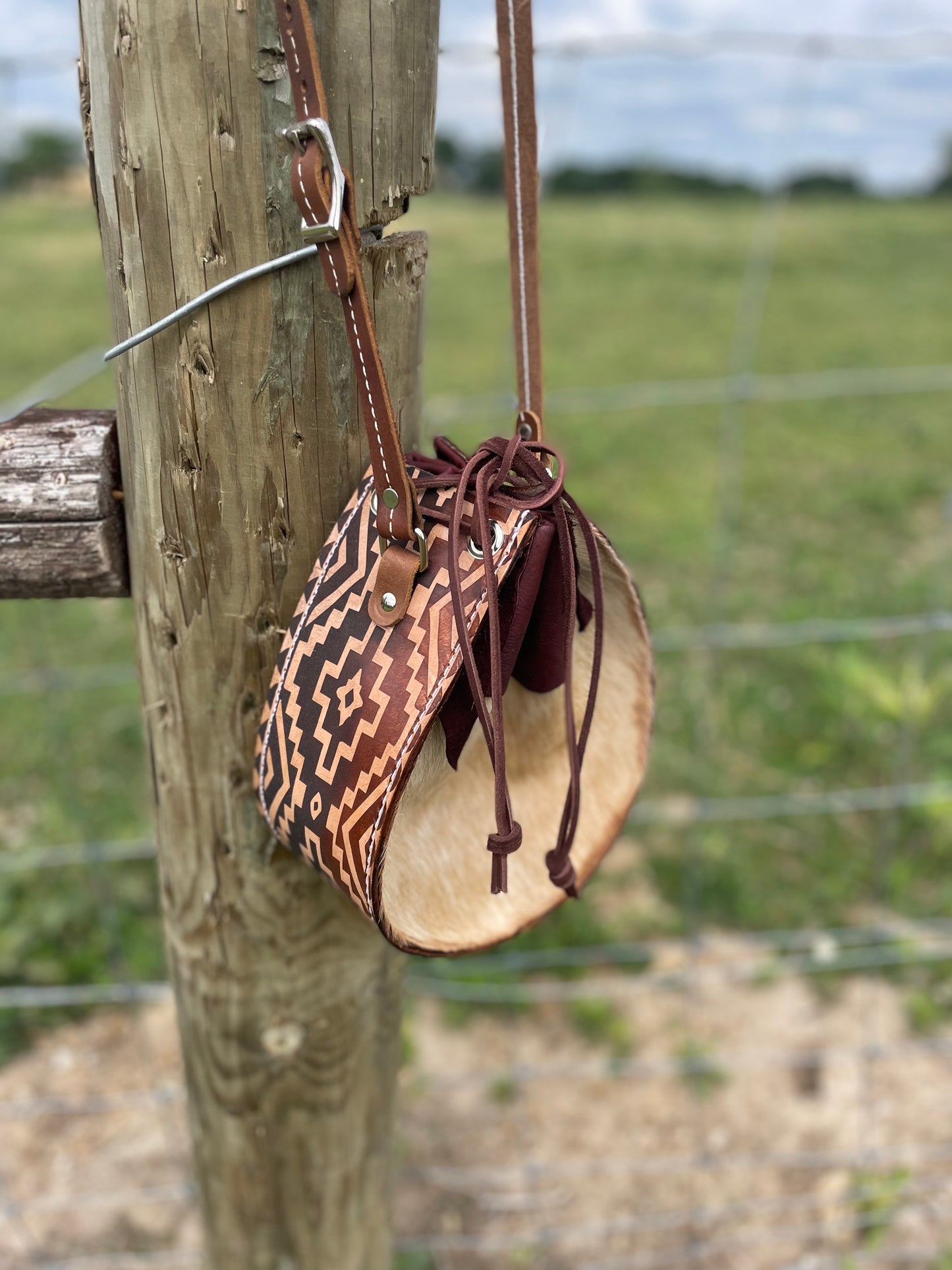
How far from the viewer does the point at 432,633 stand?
90 cm

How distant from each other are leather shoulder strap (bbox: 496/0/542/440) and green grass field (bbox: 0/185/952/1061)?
4.61 feet

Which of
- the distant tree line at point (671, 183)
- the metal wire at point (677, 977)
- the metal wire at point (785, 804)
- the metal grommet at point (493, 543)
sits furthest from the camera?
the distant tree line at point (671, 183)

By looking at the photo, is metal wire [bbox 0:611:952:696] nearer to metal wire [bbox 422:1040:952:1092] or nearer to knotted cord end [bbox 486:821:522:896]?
metal wire [bbox 422:1040:952:1092]

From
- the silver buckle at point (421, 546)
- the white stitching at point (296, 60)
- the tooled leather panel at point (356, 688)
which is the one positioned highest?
the white stitching at point (296, 60)

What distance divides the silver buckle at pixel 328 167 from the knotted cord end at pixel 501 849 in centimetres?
51

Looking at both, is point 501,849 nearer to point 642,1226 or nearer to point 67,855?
point 642,1226

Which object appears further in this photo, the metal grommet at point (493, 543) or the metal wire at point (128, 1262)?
the metal wire at point (128, 1262)

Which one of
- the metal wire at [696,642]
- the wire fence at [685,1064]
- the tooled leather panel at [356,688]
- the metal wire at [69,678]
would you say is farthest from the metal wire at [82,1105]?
the tooled leather panel at [356,688]

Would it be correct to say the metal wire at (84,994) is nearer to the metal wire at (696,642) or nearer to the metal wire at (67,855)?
the metal wire at (67,855)

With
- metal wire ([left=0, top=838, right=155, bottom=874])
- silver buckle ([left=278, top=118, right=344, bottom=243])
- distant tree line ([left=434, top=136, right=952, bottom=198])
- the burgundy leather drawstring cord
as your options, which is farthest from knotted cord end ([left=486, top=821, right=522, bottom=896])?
distant tree line ([left=434, top=136, right=952, bottom=198])

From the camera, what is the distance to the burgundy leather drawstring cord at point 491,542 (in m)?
0.87

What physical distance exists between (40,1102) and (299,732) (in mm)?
1850

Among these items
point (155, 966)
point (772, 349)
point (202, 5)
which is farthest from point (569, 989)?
point (772, 349)

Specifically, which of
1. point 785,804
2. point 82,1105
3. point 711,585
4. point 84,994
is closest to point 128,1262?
point 82,1105
